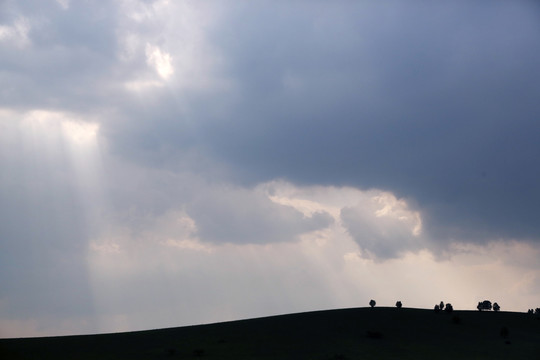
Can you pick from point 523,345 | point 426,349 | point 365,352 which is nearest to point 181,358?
point 365,352

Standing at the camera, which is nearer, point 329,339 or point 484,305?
point 329,339

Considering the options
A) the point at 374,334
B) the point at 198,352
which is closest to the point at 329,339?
the point at 374,334

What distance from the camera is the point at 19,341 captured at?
105562 millimetres

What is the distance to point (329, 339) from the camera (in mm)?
96125

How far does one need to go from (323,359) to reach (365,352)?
750cm

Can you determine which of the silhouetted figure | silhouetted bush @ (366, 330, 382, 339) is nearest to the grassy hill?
silhouetted bush @ (366, 330, 382, 339)

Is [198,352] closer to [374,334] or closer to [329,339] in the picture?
[329,339]

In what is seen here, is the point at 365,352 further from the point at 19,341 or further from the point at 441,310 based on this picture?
the point at 19,341

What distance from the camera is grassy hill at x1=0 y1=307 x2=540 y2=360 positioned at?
8762 centimetres

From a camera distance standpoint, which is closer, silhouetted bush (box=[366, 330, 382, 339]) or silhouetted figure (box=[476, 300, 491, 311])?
silhouetted bush (box=[366, 330, 382, 339])

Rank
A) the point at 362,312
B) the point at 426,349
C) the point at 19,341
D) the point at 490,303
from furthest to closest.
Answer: the point at 490,303 → the point at 362,312 → the point at 19,341 → the point at 426,349

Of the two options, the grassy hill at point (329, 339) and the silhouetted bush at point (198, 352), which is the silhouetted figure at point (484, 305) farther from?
the silhouetted bush at point (198, 352)

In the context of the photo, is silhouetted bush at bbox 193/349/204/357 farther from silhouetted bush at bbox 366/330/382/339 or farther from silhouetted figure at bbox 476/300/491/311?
silhouetted figure at bbox 476/300/491/311

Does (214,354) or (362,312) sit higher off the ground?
(362,312)
